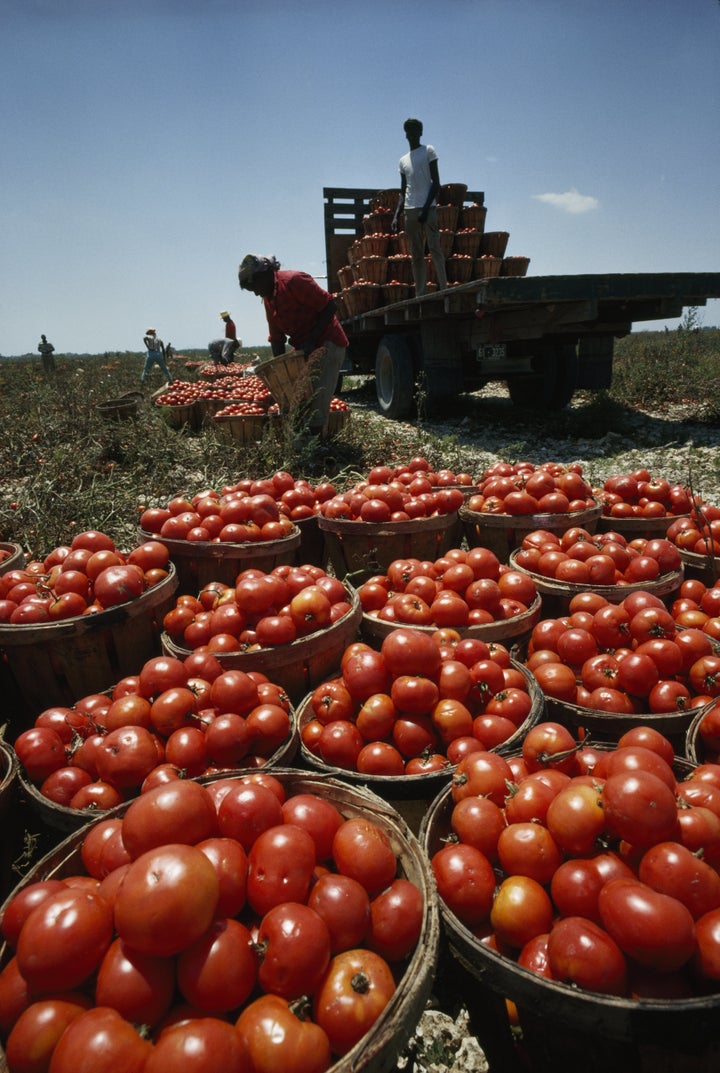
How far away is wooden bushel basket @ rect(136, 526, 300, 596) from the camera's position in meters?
3.72

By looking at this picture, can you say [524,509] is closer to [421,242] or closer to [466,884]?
[466,884]

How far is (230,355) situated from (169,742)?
19.5 metres

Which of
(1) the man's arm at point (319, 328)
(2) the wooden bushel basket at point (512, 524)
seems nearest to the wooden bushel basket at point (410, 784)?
(2) the wooden bushel basket at point (512, 524)

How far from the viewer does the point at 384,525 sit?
407cm

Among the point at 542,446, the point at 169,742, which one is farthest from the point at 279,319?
the point at 169,742

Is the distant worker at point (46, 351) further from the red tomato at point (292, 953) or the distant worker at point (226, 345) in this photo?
the red tomato at point (292, 953)

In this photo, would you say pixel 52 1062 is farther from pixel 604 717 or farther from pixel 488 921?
pixel 604 717

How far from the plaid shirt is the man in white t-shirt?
3.59 meters

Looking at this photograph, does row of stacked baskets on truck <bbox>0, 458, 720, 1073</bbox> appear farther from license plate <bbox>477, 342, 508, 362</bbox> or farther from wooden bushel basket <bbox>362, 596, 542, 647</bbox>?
license plate <bbox>477, 342, 508, 362</bbox>

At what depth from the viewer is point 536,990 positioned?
1379mm

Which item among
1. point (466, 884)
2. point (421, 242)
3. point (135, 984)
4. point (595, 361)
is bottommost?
point (466, 884)

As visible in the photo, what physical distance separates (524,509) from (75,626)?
3077mm

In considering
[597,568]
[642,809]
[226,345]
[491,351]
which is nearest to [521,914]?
[642,809]

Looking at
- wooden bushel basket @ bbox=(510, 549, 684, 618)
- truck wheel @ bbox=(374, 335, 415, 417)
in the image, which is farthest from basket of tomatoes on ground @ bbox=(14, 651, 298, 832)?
truck wheel @ bbox=(374, 335, 415, 417)
